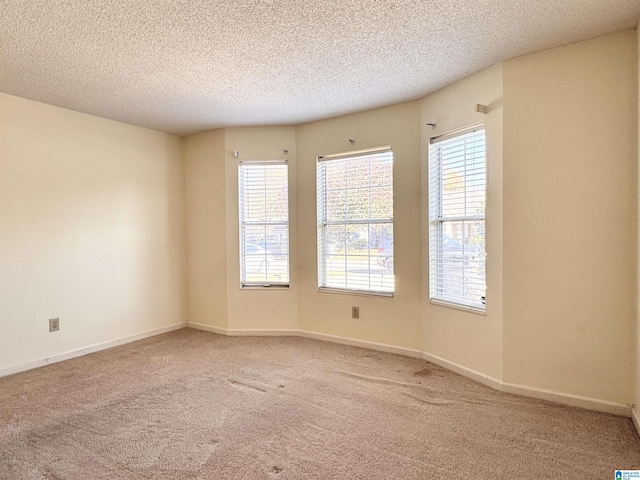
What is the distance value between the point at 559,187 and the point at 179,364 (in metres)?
3.54

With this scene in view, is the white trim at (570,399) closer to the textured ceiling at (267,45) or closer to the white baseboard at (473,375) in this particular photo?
the white baseboard at (473,375)

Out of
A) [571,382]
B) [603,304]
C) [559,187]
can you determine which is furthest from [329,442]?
[559,187]

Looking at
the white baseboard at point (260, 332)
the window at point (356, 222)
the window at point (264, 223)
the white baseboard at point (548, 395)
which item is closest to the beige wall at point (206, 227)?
the white baseboard at point (260, 332)

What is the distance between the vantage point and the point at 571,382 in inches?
105

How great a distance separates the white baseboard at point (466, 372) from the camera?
2.94 m

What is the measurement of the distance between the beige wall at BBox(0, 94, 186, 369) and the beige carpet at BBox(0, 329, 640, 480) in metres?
0.59

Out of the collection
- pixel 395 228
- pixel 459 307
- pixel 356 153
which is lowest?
pixel 459 307

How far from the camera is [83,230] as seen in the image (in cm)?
395

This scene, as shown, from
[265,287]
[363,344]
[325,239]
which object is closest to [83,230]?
[265,287]

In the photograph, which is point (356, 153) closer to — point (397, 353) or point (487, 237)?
point (487, 237)

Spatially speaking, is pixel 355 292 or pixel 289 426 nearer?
pixel 289 426

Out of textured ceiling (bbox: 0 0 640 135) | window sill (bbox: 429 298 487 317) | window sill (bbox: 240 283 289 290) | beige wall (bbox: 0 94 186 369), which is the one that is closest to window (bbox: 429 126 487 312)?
window sill (bbox: 429 298 487 317)

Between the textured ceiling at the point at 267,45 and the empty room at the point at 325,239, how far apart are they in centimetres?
2

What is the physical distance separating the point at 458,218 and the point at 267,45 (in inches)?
81.3
